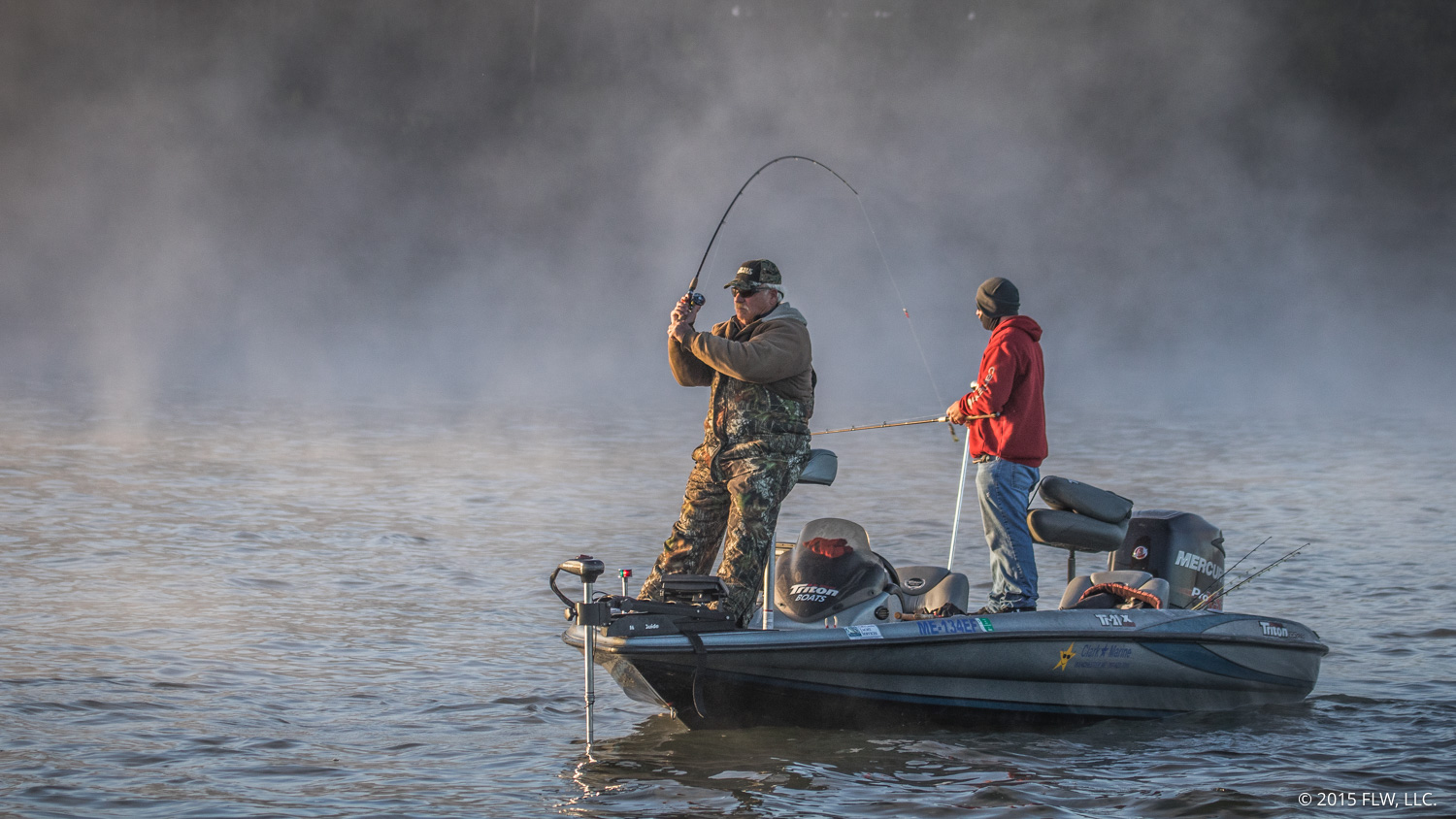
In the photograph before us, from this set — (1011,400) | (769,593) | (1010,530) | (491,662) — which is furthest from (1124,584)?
(491,662)

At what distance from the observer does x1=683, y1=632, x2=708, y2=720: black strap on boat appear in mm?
4469

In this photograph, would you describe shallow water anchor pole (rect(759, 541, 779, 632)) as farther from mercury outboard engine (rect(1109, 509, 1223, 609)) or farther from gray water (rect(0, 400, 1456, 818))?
mercury outboard engine (rect(1109, 509, 1223, 609))

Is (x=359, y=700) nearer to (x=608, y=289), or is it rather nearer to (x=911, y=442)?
(x=911, y=442)

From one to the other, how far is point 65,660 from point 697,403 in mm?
20008

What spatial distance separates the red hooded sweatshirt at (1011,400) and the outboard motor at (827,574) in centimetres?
62

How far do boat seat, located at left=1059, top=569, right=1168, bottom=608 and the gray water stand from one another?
0.45m

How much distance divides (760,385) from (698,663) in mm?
913

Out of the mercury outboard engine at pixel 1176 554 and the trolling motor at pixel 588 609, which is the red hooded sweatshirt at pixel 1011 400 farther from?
the trolling motor at pixel 588 609

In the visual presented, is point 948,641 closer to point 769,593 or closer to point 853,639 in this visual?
point 853,639

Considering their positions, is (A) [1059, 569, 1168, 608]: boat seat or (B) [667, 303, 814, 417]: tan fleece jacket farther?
(A) [1059, 569, 1168, 608]: boat seat

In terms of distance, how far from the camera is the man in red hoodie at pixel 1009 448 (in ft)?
17.1

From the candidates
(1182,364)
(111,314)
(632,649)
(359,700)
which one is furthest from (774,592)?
(111,314)

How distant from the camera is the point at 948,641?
4699mm

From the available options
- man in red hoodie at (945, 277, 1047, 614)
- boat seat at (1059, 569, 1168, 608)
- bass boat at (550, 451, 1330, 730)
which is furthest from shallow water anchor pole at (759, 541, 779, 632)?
boat seat at (1059, 569, 1168, 608)
